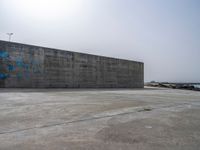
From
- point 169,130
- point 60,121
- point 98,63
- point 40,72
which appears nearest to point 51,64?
point 40,72

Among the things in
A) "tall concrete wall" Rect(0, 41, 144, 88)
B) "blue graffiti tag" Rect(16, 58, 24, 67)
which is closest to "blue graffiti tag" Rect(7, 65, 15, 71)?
"tall concrete wall" Rect(0, 41, 144, 88)

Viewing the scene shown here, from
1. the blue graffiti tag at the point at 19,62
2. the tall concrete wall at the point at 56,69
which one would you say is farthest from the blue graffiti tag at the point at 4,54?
the blue graffiti tag at the point at 19,62

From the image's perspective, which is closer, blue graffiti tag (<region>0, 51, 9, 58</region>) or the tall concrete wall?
blue graffiti tag (<region>0, 51, 9, 58</region>)

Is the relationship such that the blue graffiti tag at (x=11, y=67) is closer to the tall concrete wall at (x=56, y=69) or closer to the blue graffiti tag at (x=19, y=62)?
the tall concrete wall at (x=56, y=69)

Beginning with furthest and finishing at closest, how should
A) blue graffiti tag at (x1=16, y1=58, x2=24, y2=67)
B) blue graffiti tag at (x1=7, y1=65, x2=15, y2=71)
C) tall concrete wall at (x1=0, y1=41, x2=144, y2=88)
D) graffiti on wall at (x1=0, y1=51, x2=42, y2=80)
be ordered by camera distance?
blue graffiti tag at (x1=16, y1=58, x2=24, y2=67)
tall concrete wall at (x1=0, y1=41, x2=144, y2=88)
blue graffiti tag at (x1=7, y1=65, x2=15, y2=71)
graffiti on wall at (x1=0, y1=51, x2=42, y2=80)

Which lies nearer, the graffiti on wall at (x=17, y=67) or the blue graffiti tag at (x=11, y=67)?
the graffiti on wall at (x=17, y=67)

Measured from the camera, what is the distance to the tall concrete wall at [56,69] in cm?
1282

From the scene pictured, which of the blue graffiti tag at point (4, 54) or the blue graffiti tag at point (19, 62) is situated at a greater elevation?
the blue graffiti tag at point (4, 54)

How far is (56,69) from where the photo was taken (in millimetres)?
15477

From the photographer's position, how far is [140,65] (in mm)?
24656

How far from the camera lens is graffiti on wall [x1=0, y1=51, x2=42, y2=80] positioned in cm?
1253

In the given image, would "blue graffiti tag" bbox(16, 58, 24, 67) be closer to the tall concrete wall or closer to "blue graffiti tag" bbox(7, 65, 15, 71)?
the tall concrete wall

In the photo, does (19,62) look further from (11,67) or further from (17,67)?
(11,67)

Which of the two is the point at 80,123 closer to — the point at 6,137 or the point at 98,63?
the point at 6,137
